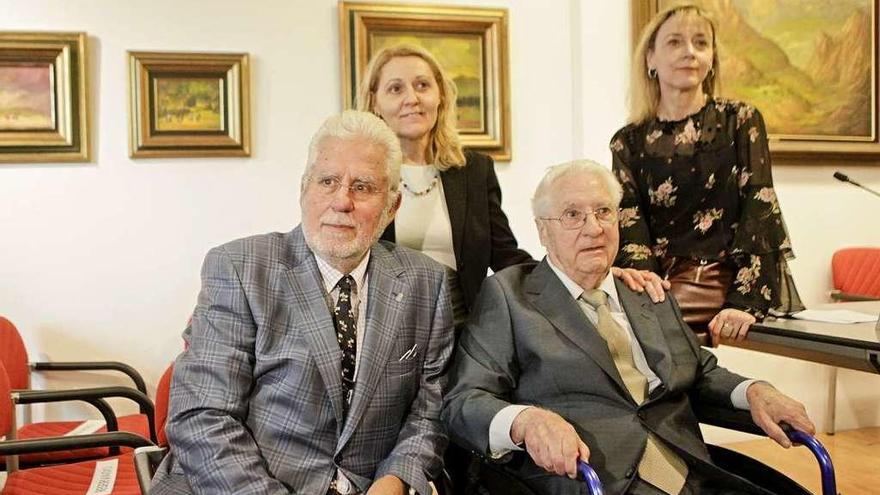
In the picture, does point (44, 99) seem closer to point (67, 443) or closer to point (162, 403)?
point (162, 403)

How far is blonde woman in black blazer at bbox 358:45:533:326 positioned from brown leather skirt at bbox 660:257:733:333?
0.49 metres

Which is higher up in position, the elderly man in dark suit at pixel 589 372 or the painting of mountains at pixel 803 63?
the painting of mountains at pixel 803 63

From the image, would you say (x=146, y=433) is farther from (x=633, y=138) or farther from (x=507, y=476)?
(x=633, y=138)

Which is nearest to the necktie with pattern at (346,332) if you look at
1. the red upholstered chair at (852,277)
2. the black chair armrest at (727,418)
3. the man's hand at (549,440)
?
the man's hand at (549,440)

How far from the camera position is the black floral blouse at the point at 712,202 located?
2318 millimetres

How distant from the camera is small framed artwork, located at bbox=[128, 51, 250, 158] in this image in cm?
331

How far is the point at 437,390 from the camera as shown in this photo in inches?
72.6

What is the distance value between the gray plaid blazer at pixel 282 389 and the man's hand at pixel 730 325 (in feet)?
3.24

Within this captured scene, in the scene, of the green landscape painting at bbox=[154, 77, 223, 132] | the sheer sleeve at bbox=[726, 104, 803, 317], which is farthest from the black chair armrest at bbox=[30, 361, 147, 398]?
the sheer sleeve at bbox=[726, 104, 803, 317]

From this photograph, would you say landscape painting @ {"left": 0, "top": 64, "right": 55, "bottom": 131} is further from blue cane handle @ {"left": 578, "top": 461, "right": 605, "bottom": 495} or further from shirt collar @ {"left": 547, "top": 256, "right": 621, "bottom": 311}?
blue cane handle @ {"left": 578, "top": 461, "right": 605, "bottom": 495}

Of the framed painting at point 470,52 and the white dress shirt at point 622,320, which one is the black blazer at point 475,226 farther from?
the framed painting at point 470,52

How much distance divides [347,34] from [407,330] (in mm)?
2082

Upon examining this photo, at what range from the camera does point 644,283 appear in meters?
2.12

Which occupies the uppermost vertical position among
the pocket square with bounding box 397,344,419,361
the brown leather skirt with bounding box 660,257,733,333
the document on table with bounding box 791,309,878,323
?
the brown leather skirt with bounding box 660,257,733,333
